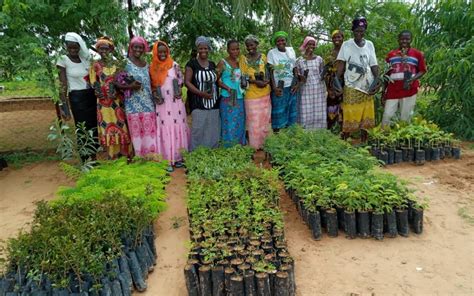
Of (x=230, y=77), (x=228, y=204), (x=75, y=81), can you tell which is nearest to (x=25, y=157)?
(x=75, y=81)

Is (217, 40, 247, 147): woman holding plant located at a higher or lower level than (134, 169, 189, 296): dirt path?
higher

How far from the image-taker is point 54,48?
17.2ft

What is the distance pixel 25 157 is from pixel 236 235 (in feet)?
16.5

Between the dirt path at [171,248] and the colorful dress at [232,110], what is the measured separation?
117 centimetres

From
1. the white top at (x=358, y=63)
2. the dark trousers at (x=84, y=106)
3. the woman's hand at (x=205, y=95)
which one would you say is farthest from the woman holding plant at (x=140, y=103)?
the white top at (x=358, y=63)

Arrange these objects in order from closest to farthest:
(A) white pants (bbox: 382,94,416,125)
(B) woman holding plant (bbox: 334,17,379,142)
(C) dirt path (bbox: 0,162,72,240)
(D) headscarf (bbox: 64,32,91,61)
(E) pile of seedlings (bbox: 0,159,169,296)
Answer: (E) pile of seedlings (bbox: 0,159,169,296) < (C) dirt path (bbox: 0,162,72,240) < (D) headscarf (bbox: 64,32,91,61) < (B) woman holding plant (bbox: 334,17,379,142) < (A) white pants (bbox: 382,94,416,125)

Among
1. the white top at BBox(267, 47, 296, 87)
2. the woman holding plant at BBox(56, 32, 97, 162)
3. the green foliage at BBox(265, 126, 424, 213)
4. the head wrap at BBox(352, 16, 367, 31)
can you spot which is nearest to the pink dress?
the woman holding plant at BBox(56, 32, 97, 162)

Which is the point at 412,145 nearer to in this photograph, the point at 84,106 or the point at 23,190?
the point at 84,106

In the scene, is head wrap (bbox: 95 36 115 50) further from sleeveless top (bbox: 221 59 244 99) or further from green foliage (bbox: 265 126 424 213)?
green foliage (bbox: 265 126 424 213)

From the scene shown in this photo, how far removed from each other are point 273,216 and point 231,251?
0.64 metres

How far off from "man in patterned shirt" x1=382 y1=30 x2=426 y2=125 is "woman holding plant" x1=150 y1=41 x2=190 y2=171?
10.5ft

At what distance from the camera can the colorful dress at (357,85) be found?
5695mm

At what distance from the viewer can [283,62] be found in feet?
18.7

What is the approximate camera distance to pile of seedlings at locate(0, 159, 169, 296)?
Result: 2.56 m
